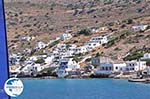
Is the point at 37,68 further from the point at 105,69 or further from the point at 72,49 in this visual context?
the point at 105,69

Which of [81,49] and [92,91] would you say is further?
[81,49]

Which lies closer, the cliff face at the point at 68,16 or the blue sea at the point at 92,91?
the blue sea at the point at 92,91

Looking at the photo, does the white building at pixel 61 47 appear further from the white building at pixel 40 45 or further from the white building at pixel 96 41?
the white building at pixel 96 41

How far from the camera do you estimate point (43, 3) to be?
111938 mm

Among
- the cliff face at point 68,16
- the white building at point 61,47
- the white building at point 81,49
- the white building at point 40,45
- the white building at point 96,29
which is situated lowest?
the white building at point 81,49

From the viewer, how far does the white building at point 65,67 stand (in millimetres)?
68312

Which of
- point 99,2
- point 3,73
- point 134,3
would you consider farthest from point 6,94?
point 99,2

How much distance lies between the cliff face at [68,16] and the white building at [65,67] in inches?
232

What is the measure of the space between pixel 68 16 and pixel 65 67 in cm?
3160

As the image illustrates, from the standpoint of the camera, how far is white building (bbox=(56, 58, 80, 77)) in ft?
224

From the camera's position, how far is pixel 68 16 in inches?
3917

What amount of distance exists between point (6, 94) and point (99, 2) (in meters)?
104

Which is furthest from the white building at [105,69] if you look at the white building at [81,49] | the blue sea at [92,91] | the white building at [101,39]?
the white building at [101,39]

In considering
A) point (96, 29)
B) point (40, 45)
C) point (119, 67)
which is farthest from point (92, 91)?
point (96, 29)
